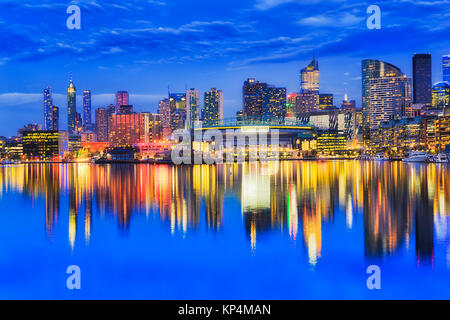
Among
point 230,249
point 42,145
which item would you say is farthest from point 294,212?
point 42,145

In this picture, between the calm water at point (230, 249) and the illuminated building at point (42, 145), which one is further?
the illuminated building at point (42, 145)

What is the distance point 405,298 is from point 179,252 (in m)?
5.24

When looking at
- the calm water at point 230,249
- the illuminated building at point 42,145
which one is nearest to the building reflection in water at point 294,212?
the calm water at point 230,249

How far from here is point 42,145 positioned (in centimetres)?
16162

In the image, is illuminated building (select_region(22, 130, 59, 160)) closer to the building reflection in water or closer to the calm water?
the building reflection in water

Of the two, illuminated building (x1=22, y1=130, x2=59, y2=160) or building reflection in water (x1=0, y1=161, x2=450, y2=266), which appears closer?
building reflection in water (x1=0, y1=161, x2=450, y2=266)

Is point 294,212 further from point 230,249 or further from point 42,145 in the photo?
point 42,145

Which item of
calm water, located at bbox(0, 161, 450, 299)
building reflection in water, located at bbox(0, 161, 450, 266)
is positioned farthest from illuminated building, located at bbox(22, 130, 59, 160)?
calm water, located at bbox(0, 161, 450, 299)

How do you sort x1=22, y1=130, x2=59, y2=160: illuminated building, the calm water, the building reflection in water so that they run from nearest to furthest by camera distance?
the calm water
the building reflection in water
x1=22, y1=130, x2=59, y2=160: illuminated building

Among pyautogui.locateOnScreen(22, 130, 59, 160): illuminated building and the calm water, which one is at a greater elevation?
pyautogui.locateOnScreen(22, 130, 59, 160): illuminated building

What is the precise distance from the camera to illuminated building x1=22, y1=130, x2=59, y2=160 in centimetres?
16100

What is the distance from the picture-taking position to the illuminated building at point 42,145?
16100 centimetres

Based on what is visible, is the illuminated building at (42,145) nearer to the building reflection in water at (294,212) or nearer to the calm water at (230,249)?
the building reflection in water at (294,212)

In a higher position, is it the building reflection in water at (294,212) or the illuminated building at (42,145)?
the illuminated building at (42,145)
